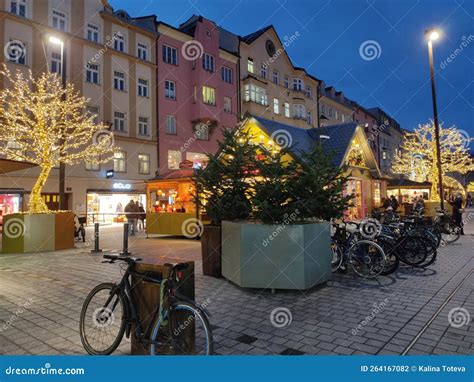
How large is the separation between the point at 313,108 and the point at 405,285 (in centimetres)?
4190

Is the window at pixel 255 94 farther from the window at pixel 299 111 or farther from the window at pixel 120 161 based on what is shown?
the window at pixel 120 161

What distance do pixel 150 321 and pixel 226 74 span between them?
1351 inches

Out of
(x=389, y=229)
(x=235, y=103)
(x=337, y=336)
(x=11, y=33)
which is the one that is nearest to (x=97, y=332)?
(x=337, y=336)

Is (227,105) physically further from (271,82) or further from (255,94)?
(271,82)

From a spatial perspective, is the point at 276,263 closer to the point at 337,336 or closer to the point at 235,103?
the point at 337,336

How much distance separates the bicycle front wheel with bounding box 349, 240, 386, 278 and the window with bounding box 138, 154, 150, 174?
948 inches

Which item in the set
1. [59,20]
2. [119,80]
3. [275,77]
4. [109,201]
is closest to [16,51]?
[59,20]

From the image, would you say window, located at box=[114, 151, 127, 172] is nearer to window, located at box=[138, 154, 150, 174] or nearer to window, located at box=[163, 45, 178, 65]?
window, located at box=[138, 154, 150, 174]

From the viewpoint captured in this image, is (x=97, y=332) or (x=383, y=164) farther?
(x=383, y=164)

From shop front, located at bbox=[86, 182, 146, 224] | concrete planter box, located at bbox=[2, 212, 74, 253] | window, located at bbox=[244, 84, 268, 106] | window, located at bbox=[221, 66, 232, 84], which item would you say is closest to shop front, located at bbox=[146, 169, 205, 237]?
concrete planter box, located at bbox=[2, 212, 74, 253]

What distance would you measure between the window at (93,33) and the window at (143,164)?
9042 millimetres

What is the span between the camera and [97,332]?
14.0ft

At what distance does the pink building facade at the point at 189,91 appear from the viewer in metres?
31.4

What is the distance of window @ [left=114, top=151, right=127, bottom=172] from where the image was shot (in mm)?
27750
